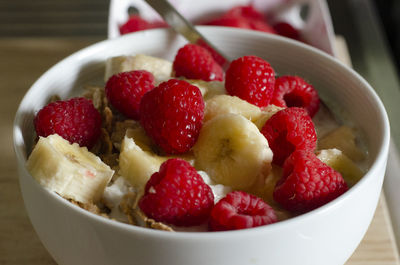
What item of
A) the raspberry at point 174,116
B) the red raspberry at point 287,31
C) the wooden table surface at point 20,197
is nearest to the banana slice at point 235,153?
the raspberry at point 174,116

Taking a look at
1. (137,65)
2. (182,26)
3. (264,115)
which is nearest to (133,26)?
(182,26)

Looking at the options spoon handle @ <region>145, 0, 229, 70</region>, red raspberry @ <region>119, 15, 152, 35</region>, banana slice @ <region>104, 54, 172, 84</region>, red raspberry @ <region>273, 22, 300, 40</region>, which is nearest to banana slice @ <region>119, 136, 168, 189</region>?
banana slice @ <region>104, 54, 172, 84</region>

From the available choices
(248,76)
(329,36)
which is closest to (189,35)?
(248,76)

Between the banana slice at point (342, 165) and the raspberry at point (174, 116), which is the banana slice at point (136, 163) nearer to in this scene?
the raspberry at point (174, 116)

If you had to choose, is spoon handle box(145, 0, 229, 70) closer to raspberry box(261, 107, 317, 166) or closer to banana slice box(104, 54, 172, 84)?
banana slice box(104, 54, 172, 84)

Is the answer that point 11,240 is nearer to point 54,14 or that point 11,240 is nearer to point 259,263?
point 259,263
